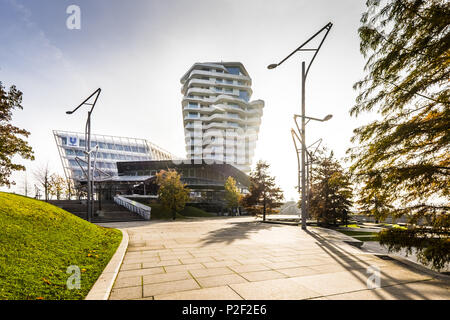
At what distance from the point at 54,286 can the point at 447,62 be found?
8.46 metres

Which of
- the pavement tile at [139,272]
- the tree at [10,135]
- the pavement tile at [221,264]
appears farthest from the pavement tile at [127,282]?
the tree at [10,135]

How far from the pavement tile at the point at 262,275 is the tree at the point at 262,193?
22.0 m

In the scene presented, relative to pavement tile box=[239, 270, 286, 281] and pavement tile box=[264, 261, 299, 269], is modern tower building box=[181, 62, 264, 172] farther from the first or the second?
pavement tile box=[239, 270, 286, 281]

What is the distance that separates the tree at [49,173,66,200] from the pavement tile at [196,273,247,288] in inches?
2581

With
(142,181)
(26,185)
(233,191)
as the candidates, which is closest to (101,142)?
(26,185)

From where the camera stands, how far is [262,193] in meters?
27.2

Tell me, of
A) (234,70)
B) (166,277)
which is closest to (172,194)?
(166,277)

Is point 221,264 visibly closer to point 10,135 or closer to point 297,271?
point 297,271

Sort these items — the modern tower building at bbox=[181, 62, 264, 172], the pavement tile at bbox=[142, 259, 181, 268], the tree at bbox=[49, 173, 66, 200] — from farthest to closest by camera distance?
the modern tower building at bbox=[181, 62, 264, 172], the tree at bbox=[49, 173, 66, 200], the pavement tile at bbox=[142, 259, 181, 268]

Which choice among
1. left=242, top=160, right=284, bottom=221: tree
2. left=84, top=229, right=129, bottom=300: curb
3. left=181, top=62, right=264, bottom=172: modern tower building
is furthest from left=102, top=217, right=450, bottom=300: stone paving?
left=181, top=62, right=264, bottom=172: modern tower building

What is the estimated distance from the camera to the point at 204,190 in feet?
160

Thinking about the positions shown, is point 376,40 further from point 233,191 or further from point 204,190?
point 204,190

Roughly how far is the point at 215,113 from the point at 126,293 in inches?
3778

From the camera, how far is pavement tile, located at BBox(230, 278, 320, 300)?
3.90 meters
